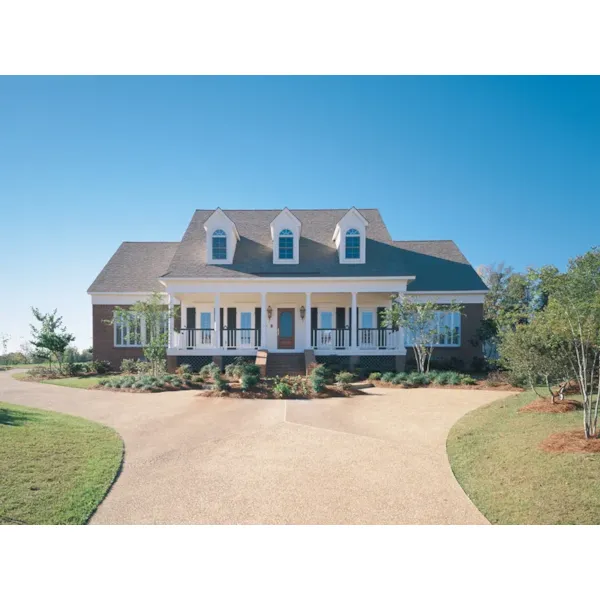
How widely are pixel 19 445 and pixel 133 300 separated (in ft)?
52.1

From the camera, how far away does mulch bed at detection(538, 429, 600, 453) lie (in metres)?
6.98

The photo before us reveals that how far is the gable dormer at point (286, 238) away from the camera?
69.5 feet

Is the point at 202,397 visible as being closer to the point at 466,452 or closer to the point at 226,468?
the point at 226,468

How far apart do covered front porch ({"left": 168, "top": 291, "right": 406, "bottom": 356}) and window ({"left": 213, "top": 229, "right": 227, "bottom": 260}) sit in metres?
1.99

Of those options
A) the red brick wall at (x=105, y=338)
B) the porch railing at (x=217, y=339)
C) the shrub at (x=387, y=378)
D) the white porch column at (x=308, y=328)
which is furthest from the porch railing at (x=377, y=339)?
the red brick wall at (x=105, y=338)

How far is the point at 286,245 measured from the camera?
2150cm

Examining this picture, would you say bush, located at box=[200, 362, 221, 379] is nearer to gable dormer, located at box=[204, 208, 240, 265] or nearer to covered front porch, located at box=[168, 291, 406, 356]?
covered front porch, located at box=[168, 291, 406, 356]

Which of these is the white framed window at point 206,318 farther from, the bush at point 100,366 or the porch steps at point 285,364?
the bush at point 100,366

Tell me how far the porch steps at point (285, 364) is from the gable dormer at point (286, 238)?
4784mm

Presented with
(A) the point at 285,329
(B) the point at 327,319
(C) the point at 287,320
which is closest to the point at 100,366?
(A) the point at 285,329

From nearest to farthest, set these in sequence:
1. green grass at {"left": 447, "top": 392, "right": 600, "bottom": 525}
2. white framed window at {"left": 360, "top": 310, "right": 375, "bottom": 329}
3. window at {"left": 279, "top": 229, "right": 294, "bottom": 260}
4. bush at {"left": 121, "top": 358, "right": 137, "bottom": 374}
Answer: green grass at {"left": 447, "top": 392, "right": 600, "bottom": 525} → bush at {"left": 121, "top": 358, "right": 137, "bottom": 374} → window at {"left": 279, "top": 229, "right": 294, "bottom": 260} → white framed window at {"left": 360, "top": 310, "right": 375, "bottom": 329}

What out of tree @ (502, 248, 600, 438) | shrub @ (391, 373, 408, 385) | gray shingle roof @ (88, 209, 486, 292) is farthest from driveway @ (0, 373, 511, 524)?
gray shingle roof @ (88, 209, 486, 292)

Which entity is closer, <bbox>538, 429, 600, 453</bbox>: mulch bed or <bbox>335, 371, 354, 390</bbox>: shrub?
<bbox>538, 429, 600, 453</bbox>: mulch bed

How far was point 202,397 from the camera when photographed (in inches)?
540
